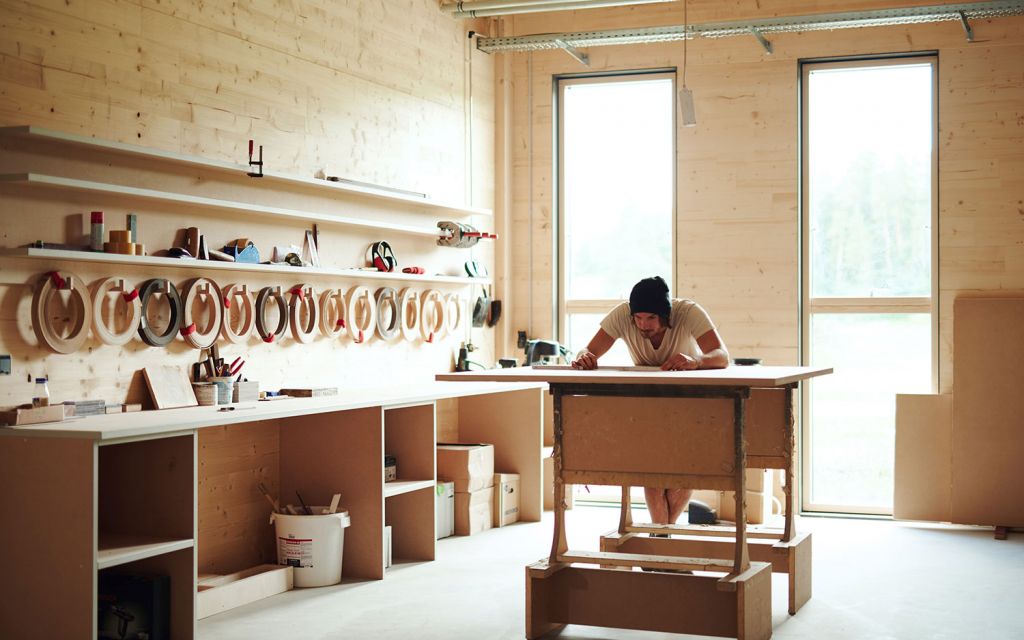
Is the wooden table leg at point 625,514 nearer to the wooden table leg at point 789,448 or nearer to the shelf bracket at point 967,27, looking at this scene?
the wooden table leg at point 789,448

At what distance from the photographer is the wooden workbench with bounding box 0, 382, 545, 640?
339cm

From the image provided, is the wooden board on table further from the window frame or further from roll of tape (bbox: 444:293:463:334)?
the window frame

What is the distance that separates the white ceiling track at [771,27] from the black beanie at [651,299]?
237 centimetres

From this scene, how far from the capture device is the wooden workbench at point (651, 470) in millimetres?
3703

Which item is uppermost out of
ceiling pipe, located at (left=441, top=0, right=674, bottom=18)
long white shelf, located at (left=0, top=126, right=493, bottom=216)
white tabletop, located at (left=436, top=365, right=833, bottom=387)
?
ceiling pipe, located at (left=441, top=0, right=674, bottom=18)

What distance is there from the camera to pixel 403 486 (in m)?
5.10

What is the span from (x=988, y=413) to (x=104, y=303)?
4797 mm

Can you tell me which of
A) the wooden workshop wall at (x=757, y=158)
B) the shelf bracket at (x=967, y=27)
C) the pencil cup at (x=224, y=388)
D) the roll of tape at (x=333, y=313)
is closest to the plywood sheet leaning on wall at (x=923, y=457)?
the wooden workshop wall at (x=757, y=158)

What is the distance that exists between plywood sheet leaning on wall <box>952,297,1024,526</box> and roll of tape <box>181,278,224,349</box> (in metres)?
4.17

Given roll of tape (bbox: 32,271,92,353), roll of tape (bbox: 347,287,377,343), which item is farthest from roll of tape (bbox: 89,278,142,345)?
roll of tape (bbox: 347,287,377,343)

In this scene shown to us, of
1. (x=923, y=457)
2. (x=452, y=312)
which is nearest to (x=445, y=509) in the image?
(x=452, y=312)

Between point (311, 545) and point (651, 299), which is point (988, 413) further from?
point (311, 545)

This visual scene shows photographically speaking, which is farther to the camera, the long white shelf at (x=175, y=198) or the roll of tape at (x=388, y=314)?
the roll of tape at (x=388, y=314)

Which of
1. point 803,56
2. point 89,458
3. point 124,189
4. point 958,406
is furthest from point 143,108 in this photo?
point 958,406
